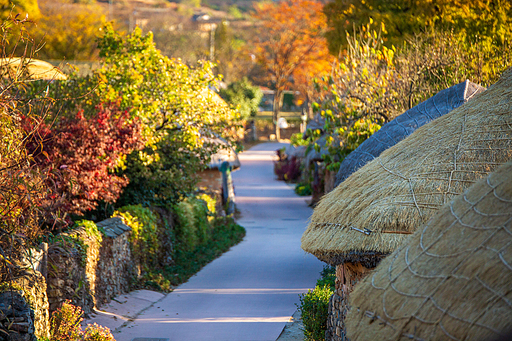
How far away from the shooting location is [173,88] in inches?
474

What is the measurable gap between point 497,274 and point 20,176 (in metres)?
4.91

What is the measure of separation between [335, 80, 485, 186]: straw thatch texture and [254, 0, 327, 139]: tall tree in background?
109 feet

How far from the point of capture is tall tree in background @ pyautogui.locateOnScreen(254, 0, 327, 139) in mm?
41781

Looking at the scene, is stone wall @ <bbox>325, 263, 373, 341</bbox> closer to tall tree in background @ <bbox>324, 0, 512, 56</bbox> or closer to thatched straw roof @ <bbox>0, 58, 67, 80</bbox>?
thatched straw roof @ <bbox>0, 58, 67, 80</bbox>

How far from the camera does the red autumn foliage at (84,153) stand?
884cm

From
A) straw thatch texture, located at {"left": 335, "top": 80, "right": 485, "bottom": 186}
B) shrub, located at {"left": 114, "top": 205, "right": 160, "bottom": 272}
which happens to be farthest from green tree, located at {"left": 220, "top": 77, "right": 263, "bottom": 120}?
straw thatch texture, located at {"left": 335, "top": 80, "right": 485, "bottom": 186}

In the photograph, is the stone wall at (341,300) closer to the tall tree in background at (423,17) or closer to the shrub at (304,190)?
the tall tree in background at (423,17)

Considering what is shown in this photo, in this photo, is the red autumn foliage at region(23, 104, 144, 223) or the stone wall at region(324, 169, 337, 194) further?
the stone wall at region(324, 169, 337, 194)

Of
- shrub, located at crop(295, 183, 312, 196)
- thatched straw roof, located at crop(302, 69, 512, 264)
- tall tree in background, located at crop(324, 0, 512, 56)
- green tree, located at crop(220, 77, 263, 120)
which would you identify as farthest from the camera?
green tree, located at crop(220, 77, 263, 120)

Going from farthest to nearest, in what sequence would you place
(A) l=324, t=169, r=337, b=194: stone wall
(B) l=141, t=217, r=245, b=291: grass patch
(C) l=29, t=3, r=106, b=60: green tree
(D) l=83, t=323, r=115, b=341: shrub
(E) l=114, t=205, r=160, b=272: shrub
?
1. (C) l=29, t=3, r=106, b=60: green tree
2. (A) l=324, t=169, r=337, b=194: stone wall
3. (B) l=141, t=217, r=245, b=291: grass patch
4. (E) l=114, t=205, r=160, b=272: shrub
5. (D) l=83, t=323, r=115, b=341: shrub

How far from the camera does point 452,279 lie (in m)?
2.96

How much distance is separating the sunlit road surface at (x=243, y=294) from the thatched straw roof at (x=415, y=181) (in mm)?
2894

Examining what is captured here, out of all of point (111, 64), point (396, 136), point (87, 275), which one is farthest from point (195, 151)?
point (396, 136)

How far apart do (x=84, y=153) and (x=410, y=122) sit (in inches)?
227
